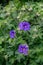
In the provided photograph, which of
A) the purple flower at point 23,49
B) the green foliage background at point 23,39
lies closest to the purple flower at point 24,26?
the green foliage background at point 23,39

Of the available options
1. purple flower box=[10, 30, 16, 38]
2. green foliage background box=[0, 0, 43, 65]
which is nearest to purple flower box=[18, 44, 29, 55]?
green foliage background box=[0, 0, 43, 65]

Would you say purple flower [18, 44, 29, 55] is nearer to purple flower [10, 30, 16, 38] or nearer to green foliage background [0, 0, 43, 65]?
green foliage background [0, 0, 43, 65]

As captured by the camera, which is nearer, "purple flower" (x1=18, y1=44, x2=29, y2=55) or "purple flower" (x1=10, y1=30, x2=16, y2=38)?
"purple flower" (x1=18, y1=44, x2=29, y2=55)

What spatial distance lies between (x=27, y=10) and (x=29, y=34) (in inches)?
19.4

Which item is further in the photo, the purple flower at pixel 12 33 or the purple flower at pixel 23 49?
Result: the purple flower at pixel 12 33

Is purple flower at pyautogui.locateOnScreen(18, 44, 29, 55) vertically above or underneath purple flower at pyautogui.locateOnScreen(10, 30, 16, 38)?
underneath

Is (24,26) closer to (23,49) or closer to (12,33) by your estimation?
(12,33)

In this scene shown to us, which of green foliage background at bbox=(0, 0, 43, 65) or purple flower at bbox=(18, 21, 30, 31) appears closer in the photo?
green foliage background at bbox=(0, 0, 43, 65)

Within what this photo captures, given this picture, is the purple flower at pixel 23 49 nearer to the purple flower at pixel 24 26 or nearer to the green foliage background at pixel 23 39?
the green foliage background at pixel 23 39

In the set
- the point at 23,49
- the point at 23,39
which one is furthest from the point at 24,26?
the point at 23,49

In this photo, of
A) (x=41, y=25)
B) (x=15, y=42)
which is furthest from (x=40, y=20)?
(x=15, y=42)

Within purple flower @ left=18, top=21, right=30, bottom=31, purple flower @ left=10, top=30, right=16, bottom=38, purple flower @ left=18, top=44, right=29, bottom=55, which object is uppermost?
purple flower @ left=18, top=21, right=30, bottom=31

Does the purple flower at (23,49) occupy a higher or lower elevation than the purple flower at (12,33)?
lower

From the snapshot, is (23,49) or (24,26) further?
(24,26)
